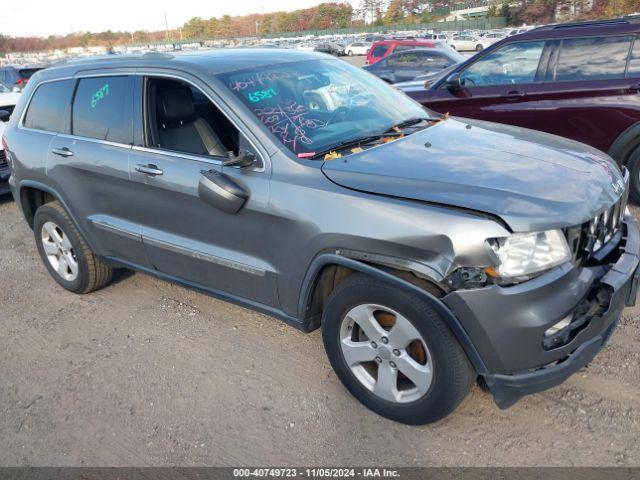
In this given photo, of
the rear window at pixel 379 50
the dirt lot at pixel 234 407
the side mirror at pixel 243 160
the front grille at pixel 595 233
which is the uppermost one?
the rear window at pixel 379 50

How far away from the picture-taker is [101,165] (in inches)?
153

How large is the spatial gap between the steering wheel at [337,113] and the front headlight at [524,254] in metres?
1.41

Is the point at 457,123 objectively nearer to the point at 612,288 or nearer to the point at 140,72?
the point at 612,288

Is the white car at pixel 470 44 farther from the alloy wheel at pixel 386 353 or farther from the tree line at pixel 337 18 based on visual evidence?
the alloy wheel at pixel 386 353

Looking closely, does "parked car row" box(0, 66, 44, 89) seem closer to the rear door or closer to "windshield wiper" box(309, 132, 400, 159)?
the rear door

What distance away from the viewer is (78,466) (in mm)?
2791

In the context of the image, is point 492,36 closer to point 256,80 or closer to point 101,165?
point 256,80

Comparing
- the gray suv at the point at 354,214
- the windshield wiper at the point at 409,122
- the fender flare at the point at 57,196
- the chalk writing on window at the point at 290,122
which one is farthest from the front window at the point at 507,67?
the fender flare at the point at 57,196

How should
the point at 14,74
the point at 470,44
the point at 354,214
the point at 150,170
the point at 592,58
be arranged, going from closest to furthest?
the point at 354,214 → the point at 150,170 → the point at 592,58 → the point at 14,74 → the point at 470,44

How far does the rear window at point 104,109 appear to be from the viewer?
3.78 meters

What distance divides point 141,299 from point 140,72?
5.90 feet

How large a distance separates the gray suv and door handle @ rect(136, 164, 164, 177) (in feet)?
0.07

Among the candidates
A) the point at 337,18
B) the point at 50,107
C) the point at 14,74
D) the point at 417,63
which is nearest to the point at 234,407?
the point at 50,107

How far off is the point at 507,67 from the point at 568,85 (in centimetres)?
73
